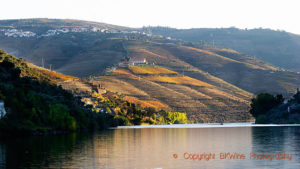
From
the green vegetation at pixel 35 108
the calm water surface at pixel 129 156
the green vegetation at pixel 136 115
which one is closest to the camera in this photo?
the calm water surface at pixel 129 156

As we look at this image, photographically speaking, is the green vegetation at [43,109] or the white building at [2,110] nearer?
the white building at [2,110]

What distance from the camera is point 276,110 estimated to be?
436ft

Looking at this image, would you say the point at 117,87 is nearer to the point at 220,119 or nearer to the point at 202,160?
the point at 220,119

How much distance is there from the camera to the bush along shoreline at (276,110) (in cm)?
12269

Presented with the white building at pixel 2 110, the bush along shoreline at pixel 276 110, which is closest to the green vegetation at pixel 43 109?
the white building at pixel 2 110

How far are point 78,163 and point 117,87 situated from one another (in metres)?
139

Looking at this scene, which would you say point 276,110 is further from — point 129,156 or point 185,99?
point 129,156

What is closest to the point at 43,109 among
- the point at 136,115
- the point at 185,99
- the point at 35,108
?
the point at 35,108

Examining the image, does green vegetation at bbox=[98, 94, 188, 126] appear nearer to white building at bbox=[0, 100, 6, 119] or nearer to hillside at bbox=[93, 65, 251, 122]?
hillside at bbox=[93, 65, 251, 122]

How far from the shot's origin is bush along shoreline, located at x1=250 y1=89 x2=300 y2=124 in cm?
12269

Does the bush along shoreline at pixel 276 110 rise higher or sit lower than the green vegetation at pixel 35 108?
lower

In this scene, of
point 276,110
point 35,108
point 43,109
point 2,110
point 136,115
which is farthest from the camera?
point 136,115

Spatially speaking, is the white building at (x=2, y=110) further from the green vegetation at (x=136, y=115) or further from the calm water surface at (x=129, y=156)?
the green vegetation at (x=136, y=115)

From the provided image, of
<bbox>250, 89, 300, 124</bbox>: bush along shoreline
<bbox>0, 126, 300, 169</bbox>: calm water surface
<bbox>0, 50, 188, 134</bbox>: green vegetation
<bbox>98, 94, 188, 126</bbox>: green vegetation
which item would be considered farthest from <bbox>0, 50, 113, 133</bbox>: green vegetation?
A: <bbox>250, 89, 300, 124</bbox>: bush along shoreline
